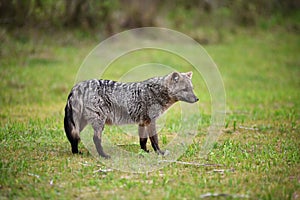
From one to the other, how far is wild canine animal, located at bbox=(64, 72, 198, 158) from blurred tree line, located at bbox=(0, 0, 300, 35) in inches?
356

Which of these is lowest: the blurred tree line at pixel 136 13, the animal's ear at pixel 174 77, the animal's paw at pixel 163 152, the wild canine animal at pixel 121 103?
the animal's paw at pixel 163 152

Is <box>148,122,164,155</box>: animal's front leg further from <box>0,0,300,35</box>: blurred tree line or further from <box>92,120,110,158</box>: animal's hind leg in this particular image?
<box>0,0,300,35</box>: blurred tree line

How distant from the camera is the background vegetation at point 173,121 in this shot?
7141 millimetres

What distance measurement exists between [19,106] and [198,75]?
743 centimetres

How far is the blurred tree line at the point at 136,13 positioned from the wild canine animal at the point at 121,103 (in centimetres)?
903

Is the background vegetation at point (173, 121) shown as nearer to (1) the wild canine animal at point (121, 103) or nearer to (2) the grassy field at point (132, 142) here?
(2) the grassy field at point (132, 142)

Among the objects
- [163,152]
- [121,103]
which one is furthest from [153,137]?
[121,103]

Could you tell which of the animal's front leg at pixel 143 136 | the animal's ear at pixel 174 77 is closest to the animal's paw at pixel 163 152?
the animal's front leg at pixel 143 136

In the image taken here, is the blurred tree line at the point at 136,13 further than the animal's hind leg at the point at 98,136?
Yes

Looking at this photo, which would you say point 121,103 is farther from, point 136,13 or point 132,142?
point 136,13

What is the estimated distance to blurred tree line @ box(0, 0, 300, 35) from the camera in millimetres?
18414

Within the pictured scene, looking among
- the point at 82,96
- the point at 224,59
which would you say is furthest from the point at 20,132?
the point at 224,59

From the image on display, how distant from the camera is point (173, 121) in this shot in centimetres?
1184

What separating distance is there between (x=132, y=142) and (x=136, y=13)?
606 inches
